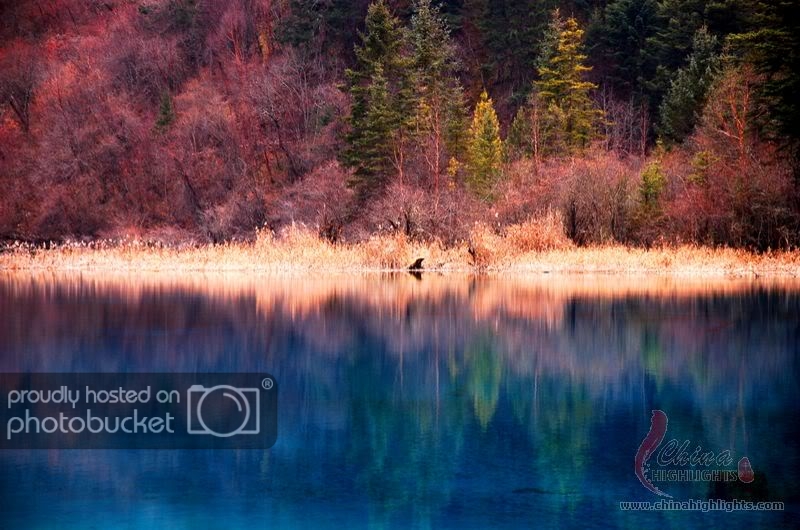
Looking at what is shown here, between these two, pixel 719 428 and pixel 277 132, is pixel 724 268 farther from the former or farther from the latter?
pixel 277 132

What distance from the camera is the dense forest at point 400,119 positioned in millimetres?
38344

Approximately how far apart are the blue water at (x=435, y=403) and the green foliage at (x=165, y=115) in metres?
39.8

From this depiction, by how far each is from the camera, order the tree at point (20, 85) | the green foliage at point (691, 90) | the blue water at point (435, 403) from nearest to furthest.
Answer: the blue water at point (435, 403)
the green foliage at point (691, 90)
the tree at point (20, 85)

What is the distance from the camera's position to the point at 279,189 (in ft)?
202

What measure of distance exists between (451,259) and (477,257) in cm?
146

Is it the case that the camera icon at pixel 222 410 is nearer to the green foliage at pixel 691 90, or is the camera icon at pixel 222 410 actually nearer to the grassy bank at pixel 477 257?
the grassy bank at pixel 477 257

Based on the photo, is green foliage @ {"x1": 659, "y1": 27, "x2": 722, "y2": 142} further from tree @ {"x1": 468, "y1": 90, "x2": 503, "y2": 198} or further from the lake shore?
the lake shore

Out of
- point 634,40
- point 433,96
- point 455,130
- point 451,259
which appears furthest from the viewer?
point 634,40

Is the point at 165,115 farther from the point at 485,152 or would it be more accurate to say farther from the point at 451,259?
the point at 451,259

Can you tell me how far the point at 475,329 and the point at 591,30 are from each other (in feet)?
139

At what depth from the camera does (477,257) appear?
126 feet

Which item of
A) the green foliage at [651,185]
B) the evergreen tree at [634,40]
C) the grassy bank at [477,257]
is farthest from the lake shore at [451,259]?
the evergreen tree at [634,40]

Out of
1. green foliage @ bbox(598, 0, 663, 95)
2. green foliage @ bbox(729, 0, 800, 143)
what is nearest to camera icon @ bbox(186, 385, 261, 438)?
green foliage @ bbox(729, 0, 800, 143)

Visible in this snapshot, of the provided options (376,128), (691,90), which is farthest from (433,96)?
(691,90)
